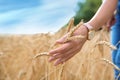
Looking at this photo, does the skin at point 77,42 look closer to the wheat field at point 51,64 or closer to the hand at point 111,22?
the wheat field at point 51,64

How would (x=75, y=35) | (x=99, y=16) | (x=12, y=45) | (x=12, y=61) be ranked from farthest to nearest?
1. (x=12, y=45)
2. (x=12, y=61)
3. (x=99, y=16)
4. (x=75, y=35)

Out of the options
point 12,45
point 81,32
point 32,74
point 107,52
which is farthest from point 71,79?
point 12,45

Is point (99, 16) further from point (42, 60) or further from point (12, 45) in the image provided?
point (12, 45)

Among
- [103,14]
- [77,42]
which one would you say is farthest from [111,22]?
[77,42]

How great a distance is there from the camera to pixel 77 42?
1.11 metres

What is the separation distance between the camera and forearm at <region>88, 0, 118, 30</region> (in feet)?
4.05

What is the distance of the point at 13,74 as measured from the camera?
6.19 ft

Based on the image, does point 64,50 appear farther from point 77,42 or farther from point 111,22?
point 111,22

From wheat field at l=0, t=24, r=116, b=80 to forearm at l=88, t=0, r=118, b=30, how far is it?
0.22ft

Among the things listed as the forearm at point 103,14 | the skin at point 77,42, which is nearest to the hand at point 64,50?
the skin at point 77,42

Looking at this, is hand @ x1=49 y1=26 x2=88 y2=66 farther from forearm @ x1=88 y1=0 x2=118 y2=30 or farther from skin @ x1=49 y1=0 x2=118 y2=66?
forearm @ x1=88 y1=0 x2=118 y2=30

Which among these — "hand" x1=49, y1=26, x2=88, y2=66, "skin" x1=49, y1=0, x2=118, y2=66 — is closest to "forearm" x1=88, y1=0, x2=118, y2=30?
"skin" x1=49, y1=0, x2=118, y2=66

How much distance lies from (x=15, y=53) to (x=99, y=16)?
1.06m

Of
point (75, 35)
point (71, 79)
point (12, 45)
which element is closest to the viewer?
point (75, 35)
